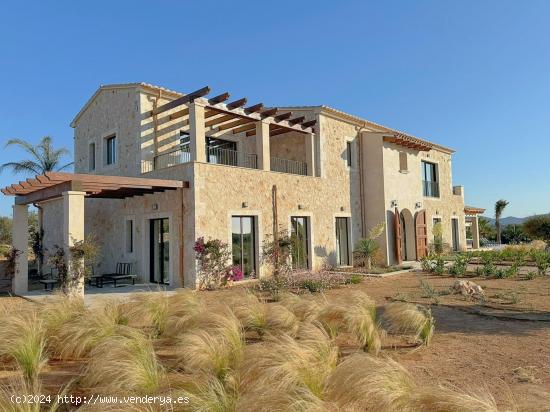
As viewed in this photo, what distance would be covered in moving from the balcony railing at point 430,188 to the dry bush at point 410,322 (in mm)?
17083

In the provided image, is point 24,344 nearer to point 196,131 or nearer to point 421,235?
point 196,131

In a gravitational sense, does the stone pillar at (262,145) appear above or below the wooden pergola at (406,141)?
below

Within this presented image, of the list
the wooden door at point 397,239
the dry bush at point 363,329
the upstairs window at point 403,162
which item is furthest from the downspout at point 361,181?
the dry bush at point 363,329

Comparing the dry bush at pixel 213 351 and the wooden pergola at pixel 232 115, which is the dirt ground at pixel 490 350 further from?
the wooden pergola at pixel 232 115

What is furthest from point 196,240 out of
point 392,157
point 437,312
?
point 392,157

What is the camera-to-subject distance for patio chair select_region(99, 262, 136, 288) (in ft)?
43.0

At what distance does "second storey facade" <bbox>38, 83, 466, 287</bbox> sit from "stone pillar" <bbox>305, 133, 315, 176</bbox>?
41 millimetres

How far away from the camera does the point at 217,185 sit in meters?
12.7

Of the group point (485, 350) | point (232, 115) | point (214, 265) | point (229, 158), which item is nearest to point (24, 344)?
point (485, 350)

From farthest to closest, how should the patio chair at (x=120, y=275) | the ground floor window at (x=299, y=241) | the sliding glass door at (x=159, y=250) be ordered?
the ground floor window at (x=299, y=241), the sliding glass door at (x=159, y=250), the patio chair at (x=120, y=275)

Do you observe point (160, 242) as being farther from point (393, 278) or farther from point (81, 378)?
point (81, 378)

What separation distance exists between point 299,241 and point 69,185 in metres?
8.24

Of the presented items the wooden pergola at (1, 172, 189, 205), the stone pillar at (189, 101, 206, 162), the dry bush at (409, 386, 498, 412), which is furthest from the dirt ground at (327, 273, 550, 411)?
the wooden pergola at (1, 172, 189, 205)

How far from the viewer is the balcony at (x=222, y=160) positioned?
1440 centimetres
